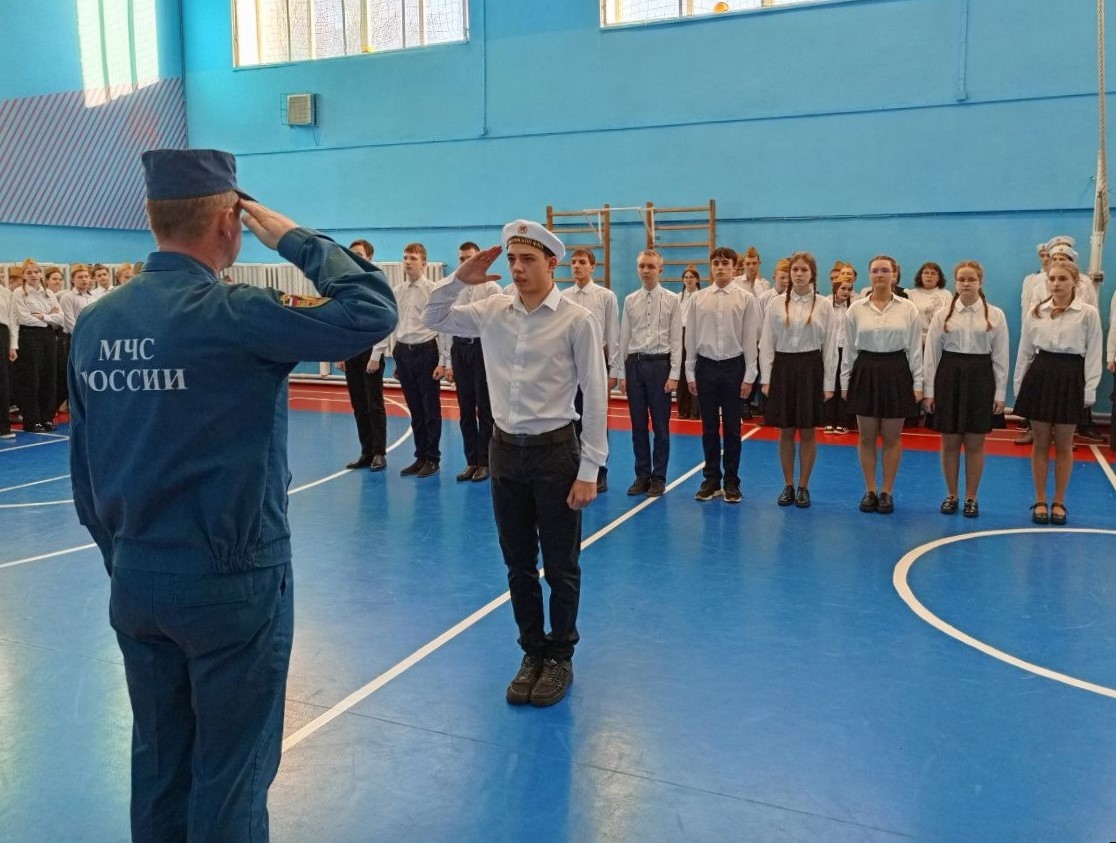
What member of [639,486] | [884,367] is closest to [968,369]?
[884,367]

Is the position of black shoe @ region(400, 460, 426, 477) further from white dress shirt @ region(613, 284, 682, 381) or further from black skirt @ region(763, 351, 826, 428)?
black skirt @ region(763, 351, 826, 428)

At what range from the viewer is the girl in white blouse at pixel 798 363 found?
23.1 feet

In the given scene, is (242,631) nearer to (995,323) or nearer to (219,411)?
(219,411)

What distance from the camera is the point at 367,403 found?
8656 mm

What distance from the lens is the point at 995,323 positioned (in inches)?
261

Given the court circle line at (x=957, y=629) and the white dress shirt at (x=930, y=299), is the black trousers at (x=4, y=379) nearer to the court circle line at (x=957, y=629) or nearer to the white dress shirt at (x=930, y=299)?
the court circle line at (x=957, y=629)

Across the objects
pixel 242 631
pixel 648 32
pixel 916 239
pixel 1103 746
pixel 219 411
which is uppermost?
pixel 648 32

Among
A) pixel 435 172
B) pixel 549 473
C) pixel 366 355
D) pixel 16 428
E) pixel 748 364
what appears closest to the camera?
pixel 549 473

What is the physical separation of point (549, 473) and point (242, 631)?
1953 mm

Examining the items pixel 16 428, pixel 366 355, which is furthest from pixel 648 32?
pixel 16 428

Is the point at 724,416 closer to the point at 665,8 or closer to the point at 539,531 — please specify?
the point at 539,531

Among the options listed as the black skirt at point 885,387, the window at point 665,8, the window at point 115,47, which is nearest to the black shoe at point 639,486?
the black skirt at point 885,387

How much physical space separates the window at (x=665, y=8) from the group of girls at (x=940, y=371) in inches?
275

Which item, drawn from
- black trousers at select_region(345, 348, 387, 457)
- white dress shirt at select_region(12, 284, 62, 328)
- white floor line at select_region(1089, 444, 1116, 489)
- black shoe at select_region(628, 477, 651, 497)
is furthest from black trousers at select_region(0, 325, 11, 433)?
white floor line at select_region(1089, 444, 1116, 489)
